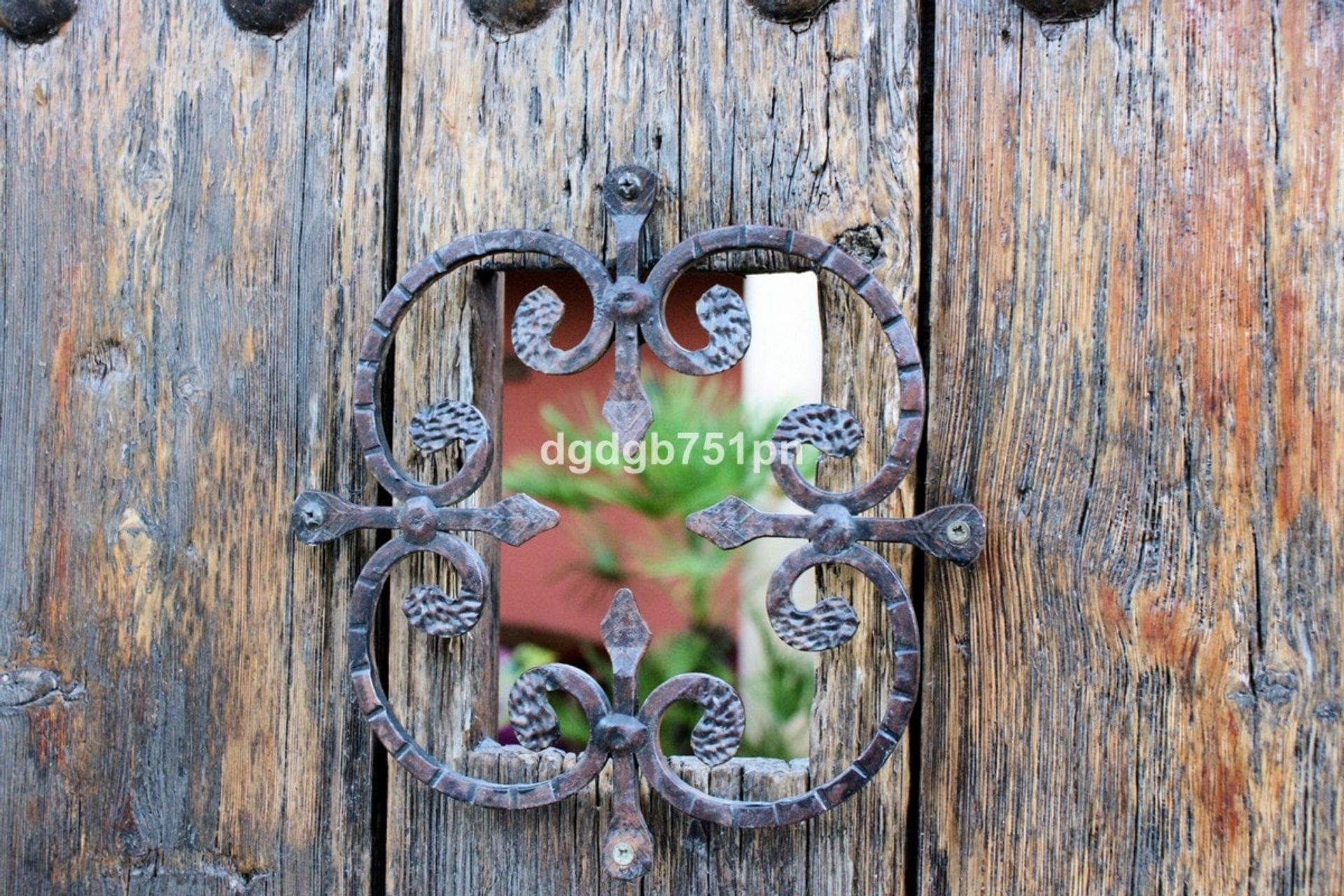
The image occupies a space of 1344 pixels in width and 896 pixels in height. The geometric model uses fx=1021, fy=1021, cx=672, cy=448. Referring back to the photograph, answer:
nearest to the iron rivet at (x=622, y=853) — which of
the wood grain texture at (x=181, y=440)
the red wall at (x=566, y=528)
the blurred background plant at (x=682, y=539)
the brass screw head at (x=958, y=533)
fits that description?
the wood grain texture at (x=181, y=440)

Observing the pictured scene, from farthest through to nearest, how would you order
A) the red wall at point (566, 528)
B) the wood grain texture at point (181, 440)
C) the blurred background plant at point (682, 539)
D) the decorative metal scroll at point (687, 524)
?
the red wall at point (566, 528) → the blurred background plant at point (682, 539) → the wood grain texture at point (181, 440) → the decorative metal scroll at point (687, 524)

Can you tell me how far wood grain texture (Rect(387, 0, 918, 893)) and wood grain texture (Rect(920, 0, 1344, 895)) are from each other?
0.04 meters

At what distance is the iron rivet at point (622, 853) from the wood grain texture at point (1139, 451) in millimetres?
208

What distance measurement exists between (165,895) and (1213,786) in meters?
0.78

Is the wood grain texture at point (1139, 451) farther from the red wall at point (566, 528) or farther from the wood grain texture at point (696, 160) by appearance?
the red wall at point (566, 528)

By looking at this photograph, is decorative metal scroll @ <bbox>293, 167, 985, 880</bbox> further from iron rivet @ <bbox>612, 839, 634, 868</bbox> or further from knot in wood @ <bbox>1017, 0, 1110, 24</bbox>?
knot in wood @ <bbox>1017, 0, 1110, 24</bbox>

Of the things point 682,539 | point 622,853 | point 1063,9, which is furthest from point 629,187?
point 682,539

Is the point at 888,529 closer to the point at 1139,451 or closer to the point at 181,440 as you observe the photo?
the point at 1139,451

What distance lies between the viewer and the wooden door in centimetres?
69

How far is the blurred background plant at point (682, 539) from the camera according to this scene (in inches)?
51.8

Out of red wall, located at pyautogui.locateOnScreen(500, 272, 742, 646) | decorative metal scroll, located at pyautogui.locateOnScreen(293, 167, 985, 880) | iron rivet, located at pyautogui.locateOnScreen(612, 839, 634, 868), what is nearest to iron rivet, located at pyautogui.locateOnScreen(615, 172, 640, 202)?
decorative metal scroll, located at pyautogui.locateOnScreen(293, 167, 985, 880)

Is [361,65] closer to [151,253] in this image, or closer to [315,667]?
[151,253]

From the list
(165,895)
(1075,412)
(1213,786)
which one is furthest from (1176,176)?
(165,895)

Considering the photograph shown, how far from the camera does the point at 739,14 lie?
2.47 feet
